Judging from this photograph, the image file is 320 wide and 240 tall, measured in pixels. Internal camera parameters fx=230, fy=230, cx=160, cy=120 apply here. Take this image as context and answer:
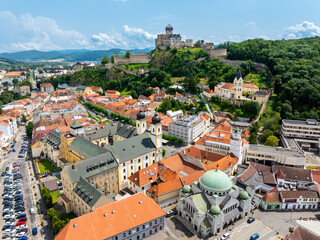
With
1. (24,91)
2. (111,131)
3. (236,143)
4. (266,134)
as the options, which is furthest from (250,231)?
(24,91)

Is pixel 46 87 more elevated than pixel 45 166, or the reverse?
pixel 46 87

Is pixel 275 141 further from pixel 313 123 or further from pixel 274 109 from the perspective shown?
pixel 274 109

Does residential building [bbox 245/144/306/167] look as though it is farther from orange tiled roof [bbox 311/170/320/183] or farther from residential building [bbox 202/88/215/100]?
residential building [bbox 202/88/215/100]

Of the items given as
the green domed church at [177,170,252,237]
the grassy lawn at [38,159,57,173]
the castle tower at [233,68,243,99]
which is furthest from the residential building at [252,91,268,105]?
the grassy lawn at [38,159,57,173]

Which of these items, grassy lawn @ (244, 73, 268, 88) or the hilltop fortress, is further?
the hilltop fortress

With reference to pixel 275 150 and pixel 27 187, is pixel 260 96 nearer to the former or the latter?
pixel 275 150

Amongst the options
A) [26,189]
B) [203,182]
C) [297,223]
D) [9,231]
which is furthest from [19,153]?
[297,223]
